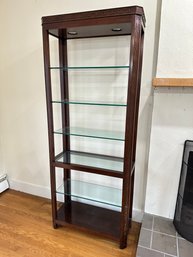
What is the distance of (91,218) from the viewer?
1878mm

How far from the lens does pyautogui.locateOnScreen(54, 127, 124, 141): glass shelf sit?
1730 mm

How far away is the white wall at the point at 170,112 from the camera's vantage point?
137 centimetres

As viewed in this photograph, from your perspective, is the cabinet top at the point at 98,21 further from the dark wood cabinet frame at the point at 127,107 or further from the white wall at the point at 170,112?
the white wall at the point at 170,112

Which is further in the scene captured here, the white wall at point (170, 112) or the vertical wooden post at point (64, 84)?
the vertical wooden post at point (64, 84)

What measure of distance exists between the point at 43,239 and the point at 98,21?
1.86m

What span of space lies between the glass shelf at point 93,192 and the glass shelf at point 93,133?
0.59 m

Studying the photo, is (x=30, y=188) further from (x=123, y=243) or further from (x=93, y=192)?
(x=123, y=243)

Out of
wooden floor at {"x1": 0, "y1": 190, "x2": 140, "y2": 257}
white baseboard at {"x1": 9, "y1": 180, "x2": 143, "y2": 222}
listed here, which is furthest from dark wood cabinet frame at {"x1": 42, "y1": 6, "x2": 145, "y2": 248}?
white baseboard at {"x1": 9, "y1": 180, "x2": 143, "y2": 222}

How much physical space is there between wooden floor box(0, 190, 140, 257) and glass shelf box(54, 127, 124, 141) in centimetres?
95

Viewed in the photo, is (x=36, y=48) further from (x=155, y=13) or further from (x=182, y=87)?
(x=182, y=87)

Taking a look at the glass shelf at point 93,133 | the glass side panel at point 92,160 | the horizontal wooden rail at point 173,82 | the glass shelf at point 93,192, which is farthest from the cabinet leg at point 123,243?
the horizontal wooden rail at point 173,82

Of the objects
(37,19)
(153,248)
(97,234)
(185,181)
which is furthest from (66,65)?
(153,248)

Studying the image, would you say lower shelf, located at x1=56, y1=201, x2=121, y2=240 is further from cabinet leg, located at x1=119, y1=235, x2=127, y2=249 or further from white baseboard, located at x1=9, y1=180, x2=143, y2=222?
white baseboard, located at x1=9, y1=180, x2=143, y2=222

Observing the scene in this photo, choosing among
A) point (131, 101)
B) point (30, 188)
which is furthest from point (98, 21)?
point (30, 188)
